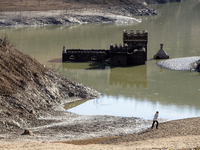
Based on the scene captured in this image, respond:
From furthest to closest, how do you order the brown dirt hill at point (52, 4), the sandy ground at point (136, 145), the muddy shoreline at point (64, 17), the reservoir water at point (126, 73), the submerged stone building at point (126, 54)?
the brown dirt hill at point (52, 4) → the muddy shoreline at point (64, 17) → the submerged stone building at point (126, 54) → the reservoir water at point (126, 73) → the sandy ground at point (136, 145)

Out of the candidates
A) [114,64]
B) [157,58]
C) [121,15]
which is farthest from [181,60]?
[121,15]

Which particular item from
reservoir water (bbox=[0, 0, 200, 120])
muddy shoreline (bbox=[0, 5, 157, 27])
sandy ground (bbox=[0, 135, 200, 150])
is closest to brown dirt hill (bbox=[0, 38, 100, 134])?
reservoir water (bbox=[0, 0, 200, 120])

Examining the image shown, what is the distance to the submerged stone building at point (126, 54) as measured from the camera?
136 feet

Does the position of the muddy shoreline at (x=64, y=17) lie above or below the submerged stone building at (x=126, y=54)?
above

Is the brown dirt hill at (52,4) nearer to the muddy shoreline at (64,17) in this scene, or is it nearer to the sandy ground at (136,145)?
the muddy shoreline at (64,17)

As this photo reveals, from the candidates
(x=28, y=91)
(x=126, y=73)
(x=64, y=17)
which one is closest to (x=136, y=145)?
(x=28, y=91)

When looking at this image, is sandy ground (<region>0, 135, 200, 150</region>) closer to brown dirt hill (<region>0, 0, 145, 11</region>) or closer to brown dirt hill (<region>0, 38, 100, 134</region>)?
brown dirt hill (<region>0, 38, 100, 134</region>)

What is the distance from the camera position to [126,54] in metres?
41.4

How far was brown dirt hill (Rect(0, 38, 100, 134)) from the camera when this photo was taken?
2222cm

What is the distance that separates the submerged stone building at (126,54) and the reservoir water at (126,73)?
1.22 metres

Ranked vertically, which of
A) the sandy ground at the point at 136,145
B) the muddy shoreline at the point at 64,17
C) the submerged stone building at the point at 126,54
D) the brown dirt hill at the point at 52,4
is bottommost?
the sandy ground at the point at 136,145

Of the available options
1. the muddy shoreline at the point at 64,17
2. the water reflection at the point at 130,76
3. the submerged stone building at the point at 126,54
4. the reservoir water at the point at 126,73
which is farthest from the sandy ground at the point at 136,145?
the muddy shoreline at the point at 64,17

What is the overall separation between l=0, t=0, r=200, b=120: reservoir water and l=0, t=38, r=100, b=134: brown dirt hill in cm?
157

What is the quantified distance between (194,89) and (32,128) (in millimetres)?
15867
